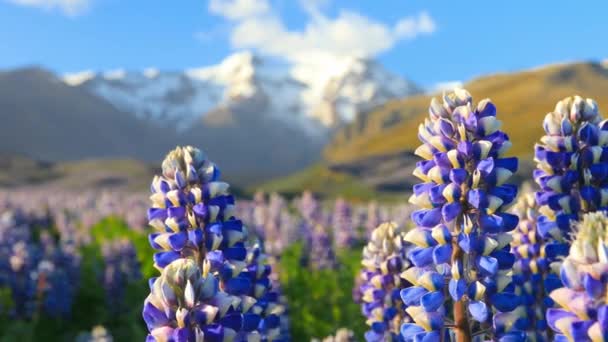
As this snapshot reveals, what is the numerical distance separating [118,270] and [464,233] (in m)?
9.78

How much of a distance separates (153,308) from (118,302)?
9451mm

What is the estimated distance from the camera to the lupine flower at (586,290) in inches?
85.1

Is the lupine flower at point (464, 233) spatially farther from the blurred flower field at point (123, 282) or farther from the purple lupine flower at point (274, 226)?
the purple lupine flower at point (274, 226)

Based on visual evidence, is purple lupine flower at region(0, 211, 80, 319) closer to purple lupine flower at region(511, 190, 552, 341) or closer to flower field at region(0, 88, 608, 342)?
flower field at region(0, 88, 608, 342)

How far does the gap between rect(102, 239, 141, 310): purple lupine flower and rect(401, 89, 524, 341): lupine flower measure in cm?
936

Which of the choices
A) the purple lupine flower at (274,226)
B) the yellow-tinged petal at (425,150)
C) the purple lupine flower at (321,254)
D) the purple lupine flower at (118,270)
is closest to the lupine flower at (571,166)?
the yellow-tinged petal at (425,150)

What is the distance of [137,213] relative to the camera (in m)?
18.1

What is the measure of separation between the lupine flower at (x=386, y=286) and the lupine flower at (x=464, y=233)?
1.06 meters

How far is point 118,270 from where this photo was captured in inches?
467

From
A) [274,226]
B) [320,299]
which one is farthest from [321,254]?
[274,226]

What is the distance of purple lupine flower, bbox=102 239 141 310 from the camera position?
11656 mm

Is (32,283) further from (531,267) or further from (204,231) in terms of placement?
(531,267)

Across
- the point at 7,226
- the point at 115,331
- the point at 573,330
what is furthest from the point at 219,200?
the point at 7,226

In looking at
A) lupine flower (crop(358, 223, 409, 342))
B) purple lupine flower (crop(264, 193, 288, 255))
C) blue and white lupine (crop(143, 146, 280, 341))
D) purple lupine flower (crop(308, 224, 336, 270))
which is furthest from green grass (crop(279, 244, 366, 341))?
blue and white lupine (crop(143, 146, 280, 341))
